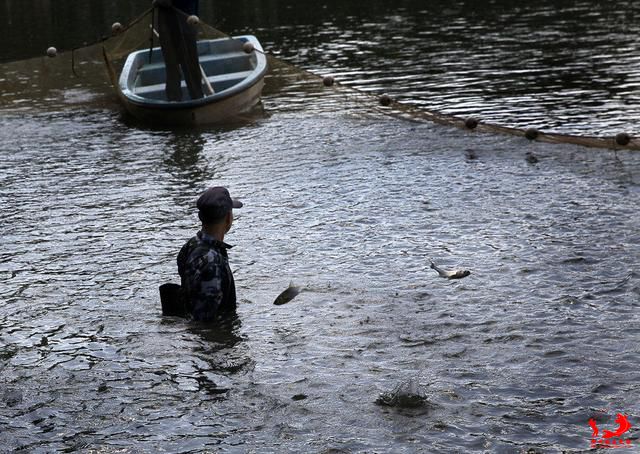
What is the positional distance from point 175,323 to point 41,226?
3.19 meters

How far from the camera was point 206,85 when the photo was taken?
1591 cm

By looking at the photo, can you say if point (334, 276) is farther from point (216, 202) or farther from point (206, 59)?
point (206, 59)

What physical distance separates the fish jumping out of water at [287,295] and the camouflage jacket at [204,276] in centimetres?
46

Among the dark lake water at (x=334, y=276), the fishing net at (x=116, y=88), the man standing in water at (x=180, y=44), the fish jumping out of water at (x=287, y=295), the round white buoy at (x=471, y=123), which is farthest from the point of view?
the man standing in water at (x=180, y=44)

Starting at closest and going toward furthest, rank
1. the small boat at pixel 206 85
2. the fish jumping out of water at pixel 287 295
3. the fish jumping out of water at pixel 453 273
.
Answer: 1. the fish jumping out of water at pixel 287 295
2. the fish jumping out of water at pixel 453 273
3. the small boat at pixel 206 85

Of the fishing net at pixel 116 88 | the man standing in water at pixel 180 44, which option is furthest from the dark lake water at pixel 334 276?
the man standing in water at pixel 180 44

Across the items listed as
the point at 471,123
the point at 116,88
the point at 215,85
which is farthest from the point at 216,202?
the point at 215,85

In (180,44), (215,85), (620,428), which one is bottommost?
(620,428)

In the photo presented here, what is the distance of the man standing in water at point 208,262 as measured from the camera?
7117 mm

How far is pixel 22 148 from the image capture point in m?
13.7

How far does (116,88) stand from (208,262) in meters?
9.47

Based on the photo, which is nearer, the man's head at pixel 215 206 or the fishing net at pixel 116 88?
the man's head at pixel 215 206

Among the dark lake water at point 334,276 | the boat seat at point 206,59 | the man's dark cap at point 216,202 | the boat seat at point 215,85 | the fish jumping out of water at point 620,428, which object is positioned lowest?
the fish jumping out of water at point 620,428

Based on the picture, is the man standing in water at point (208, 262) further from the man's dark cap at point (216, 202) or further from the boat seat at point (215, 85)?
the boat seat at point (215, 85)
